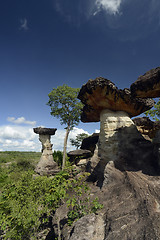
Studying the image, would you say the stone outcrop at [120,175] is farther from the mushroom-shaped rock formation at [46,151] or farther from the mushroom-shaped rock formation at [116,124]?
the mushroom-shaped rock formation at [46,151]

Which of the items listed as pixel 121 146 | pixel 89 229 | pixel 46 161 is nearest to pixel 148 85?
pixel 121 146

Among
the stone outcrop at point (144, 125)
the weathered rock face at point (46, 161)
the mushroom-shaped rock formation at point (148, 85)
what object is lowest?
the weathered rock face at point (46, 161)

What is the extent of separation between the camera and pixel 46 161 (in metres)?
19.8

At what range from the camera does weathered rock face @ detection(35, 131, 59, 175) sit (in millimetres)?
18497

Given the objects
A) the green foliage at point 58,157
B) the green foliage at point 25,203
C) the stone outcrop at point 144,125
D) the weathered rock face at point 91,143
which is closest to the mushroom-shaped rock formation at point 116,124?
the stone outcrop at point 144,125

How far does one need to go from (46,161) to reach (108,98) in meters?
15.7

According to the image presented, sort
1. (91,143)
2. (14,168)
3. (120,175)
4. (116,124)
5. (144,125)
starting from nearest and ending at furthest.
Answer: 1. (120,175)
2. (116,124)
3. (144,125)
4. (91,143)
5. (14,168)

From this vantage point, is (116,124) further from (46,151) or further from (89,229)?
(46,151)

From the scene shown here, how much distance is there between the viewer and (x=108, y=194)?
6207 millimetres

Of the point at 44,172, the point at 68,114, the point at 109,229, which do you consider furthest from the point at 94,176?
the point at 68,114

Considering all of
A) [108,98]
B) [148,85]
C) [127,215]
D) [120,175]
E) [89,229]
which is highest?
[108,98]

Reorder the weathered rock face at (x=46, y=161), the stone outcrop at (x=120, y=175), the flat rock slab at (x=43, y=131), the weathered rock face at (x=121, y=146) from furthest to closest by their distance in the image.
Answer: the flat rock slab at (x=43, y=131) → the weathered rock face at (x=46, y=161) → the weathered rock face at (x=121, y=146) → the stone outcrop at (x=120, y=175)

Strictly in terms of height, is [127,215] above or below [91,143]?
below

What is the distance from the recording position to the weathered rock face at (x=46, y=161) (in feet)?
60.7
